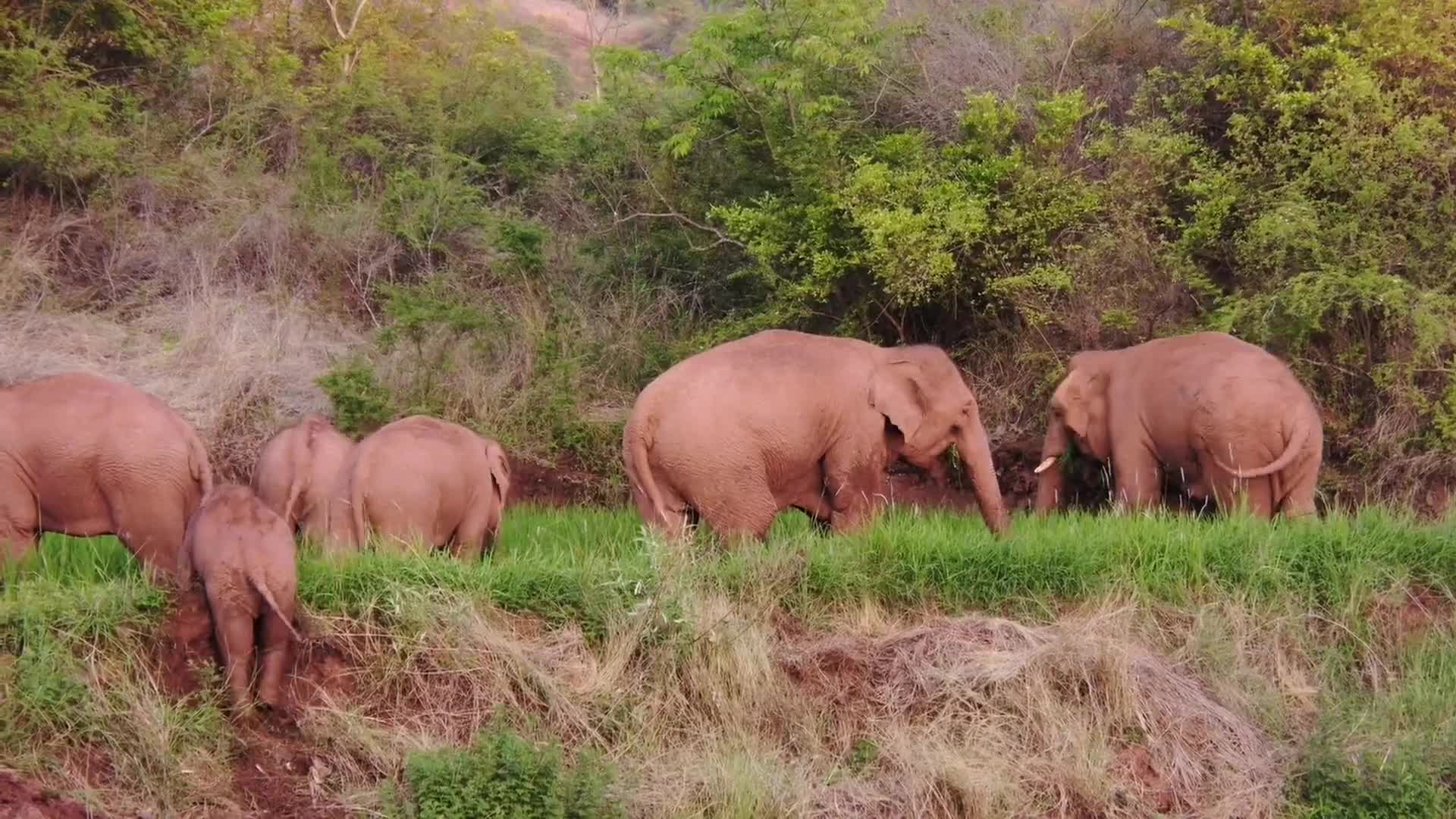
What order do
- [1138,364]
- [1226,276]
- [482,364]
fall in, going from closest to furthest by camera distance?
[1138,364]
[1226,276]
[482,364]

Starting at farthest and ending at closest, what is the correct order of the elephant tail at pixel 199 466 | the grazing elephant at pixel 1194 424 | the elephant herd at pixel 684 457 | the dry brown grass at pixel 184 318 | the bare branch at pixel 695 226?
the bare branch at pixel 695 226, the dry brown grass at pixel 184 318, the grazing elephant at pixel 1194 424, the elephant tail at pixel 199 466, the elephant herd at pixel 684 457

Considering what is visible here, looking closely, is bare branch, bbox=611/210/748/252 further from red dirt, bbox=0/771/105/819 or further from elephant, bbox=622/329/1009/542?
red dirt, bbox=0/771/105/819

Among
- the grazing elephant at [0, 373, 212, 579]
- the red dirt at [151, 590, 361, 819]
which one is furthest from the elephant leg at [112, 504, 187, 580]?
the red dirt at [151, 590, 361, 819]

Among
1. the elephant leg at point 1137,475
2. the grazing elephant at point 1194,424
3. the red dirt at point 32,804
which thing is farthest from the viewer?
the elephant leg at point 1137,475

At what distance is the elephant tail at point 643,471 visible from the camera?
1016 centimetres

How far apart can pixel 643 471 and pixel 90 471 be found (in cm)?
317

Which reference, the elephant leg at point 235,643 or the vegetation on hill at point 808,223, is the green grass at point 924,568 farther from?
the vegetation on hill at point 808,223

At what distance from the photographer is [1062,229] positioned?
13.4 m

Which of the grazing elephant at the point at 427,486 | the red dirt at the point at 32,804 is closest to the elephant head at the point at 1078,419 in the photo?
the grazing elephant at the point at 427,486

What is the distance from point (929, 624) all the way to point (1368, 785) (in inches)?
94.6

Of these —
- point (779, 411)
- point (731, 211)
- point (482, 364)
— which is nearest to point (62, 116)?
point (482, 364)

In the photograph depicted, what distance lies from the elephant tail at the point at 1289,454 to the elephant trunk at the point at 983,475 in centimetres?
153

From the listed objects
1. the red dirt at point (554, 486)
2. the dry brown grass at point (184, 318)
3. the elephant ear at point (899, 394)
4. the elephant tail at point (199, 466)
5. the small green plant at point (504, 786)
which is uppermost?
the elephant ear at point (899, 394)

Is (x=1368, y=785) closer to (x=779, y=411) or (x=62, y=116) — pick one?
(x=779, y=411)
